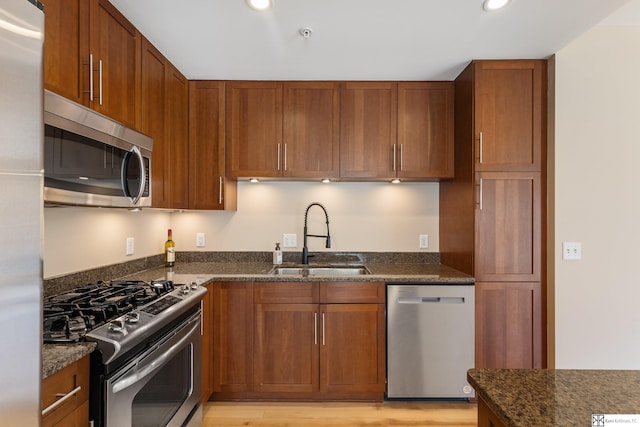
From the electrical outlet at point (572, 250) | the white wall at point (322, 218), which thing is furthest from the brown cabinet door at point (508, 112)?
the white wall at point (322, 218)

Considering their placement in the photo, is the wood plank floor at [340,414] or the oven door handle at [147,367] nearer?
the oven door handle at [147,367]

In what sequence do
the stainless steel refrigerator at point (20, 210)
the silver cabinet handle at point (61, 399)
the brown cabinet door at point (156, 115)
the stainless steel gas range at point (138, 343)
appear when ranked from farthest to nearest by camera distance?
1. the brown cabinet door at point (156, 115)
2. the stainless steel gas range at point (138, 343)
3. the silver cabinet handle at point (61, 399)
4. the stainless steel refrigerator at point (20, 210)

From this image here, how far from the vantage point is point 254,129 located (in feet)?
8.76

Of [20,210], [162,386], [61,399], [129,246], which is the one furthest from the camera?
[129,246]

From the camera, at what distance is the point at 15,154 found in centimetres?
70

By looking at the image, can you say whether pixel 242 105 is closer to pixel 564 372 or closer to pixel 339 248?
pixel 339 248

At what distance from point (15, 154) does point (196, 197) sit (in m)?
1.99

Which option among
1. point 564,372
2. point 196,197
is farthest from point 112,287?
point 564,372

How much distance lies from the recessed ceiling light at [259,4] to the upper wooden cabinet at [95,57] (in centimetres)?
66

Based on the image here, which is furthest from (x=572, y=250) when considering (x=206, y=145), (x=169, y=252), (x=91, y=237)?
(x=91, y=237)

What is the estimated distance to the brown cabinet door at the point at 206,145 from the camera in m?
2.66

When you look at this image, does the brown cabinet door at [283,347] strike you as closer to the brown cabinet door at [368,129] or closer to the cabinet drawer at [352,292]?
the cabinet drawer at [352,292]

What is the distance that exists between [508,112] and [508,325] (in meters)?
1.40

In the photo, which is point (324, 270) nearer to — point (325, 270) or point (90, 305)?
point (325, 270)
